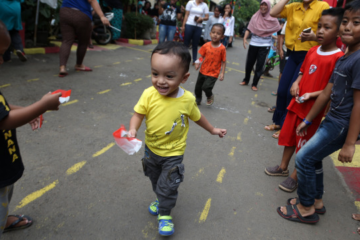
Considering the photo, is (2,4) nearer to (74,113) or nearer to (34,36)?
(34,36)

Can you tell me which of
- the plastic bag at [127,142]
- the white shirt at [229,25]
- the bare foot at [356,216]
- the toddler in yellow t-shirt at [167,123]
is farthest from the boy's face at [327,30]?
the white shirt at [229,25]

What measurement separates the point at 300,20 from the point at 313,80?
110cm

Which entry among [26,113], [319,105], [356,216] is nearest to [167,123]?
[26,113]

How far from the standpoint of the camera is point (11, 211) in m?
2.01

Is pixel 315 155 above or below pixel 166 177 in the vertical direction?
above

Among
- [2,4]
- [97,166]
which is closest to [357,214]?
[97,166]

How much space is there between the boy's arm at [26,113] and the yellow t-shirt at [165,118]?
0.55 metres

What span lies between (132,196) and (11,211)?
915 mm

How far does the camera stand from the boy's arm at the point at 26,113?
1367mm

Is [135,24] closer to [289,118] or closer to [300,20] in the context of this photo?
[300,20]

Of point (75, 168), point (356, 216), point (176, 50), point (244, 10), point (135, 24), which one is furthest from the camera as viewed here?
point (244, 10)

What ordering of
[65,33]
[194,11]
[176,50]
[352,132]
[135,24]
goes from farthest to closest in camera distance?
1. [135,24]
2. [194,11]
3. [65,33]
4. [352,132]
5. [176,50]

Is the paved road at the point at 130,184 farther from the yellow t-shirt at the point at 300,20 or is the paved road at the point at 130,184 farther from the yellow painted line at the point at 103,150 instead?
the yellow t-shirt at the point at 300,20

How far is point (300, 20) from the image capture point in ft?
10.4
